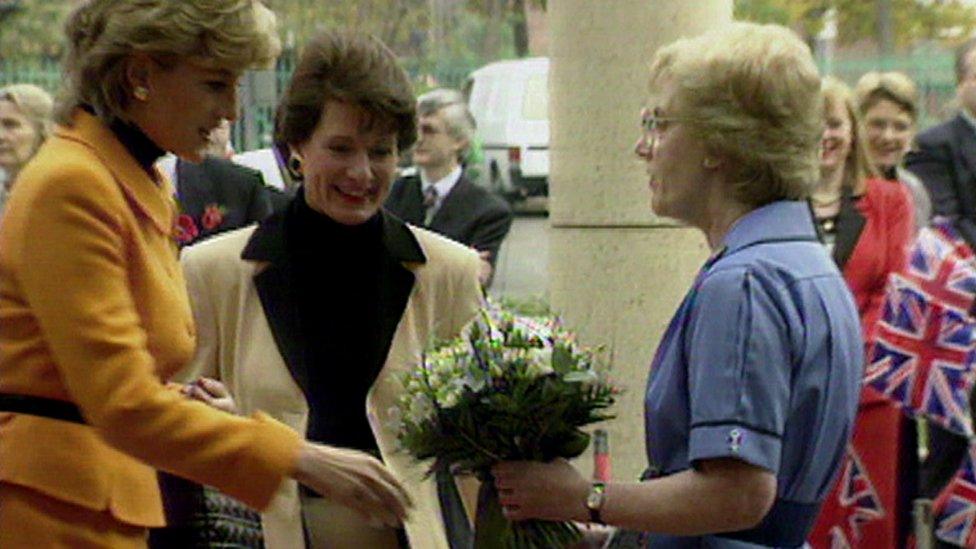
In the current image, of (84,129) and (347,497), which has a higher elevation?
(84,129)

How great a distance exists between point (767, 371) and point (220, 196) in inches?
164

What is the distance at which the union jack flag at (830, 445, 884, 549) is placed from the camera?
6.89 meters

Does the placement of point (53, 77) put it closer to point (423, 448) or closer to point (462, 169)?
point (462, 169)

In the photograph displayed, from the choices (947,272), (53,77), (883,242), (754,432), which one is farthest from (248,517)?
(53,77)

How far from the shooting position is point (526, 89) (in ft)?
86.2

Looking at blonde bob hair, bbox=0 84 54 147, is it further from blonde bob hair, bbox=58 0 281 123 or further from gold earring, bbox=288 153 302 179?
blonde bob hair, bbox=58 0 281 123

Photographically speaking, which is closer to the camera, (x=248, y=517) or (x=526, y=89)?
(x=248, y=517)

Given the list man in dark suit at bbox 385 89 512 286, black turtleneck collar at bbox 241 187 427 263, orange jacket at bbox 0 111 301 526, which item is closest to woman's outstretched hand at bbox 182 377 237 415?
black turtleneck collar at bbox 241 187 427 263

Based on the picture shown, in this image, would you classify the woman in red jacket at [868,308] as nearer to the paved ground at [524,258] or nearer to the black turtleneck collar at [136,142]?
the black turtleneck collar at [136,142]

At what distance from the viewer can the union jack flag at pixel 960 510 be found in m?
7.02

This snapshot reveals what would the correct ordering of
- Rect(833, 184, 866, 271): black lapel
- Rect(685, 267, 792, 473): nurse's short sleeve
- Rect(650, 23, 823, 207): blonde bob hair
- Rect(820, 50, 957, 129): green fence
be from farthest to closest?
Rect(820, 50, 957, 129): green fence < Rect(833, 184, 866, 271): black lapel < Rect(650, 23, 823, 207): blonde bob hair < Rect(685, 267, 792, 473): nurse's short sleeve

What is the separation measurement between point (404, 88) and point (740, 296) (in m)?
1.43

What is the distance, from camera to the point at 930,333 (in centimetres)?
633

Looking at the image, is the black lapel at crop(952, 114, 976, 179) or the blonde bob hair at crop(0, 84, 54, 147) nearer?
the black lapel at crop(952, 114, 976, 179)
